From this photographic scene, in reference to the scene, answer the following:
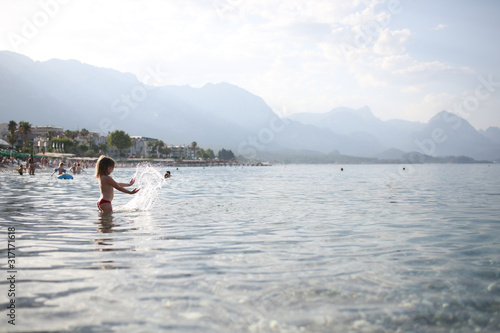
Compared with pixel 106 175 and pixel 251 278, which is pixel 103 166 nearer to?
pixel 106 175

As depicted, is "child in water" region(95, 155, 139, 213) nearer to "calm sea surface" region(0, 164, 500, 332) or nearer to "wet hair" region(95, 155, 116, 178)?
"wet hair" region(95, 155, 116, 178)

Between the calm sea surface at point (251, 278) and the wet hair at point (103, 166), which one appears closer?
the calm sea surface at point (251, 278)

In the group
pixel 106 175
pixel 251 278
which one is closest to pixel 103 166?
pixel 106 175

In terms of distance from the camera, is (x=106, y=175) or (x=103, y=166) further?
(x=106, y=175)

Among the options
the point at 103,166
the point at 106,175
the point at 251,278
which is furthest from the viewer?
the point at 106,175

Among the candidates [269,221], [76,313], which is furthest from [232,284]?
[269,221]

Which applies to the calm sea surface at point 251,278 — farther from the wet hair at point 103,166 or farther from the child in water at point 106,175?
the wet hair at point 103,166

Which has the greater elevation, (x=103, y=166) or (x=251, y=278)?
(x=103, y=166)

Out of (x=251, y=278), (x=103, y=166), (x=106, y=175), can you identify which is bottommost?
(x=251, y=278)

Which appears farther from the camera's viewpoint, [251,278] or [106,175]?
[106,175]

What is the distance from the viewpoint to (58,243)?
9.72 meters

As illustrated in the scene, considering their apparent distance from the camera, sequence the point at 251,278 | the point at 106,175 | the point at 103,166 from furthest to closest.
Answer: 1. the point at 106,175
2. the point at 103,166
3. the point at 251,278

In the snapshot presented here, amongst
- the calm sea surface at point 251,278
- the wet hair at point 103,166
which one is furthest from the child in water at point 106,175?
the calm sea surface at point 251,278

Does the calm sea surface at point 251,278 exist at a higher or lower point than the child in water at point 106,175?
lower
